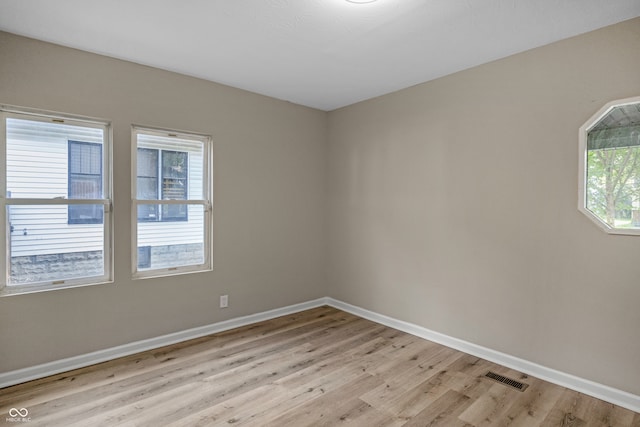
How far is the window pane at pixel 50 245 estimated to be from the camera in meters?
2.63

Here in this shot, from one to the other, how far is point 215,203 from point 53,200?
1346mm

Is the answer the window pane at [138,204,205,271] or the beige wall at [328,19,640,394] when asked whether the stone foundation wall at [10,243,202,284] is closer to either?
the window pane at [138,204,205,271]

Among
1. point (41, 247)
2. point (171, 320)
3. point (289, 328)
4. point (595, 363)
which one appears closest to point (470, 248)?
point (595, 363)

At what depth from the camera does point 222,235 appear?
3625mm

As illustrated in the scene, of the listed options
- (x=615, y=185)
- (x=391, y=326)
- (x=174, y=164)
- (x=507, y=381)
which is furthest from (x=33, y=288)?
(x=615, y=185)

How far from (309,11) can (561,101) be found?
2.00 meters

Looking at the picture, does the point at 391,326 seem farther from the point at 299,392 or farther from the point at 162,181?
the point at 162,181

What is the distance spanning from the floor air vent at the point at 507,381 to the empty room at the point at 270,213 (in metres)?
0.02

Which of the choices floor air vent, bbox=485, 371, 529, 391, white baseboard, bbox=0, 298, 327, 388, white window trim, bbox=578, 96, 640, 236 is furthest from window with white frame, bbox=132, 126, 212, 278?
white window trim, bbox=578, 96, 640, 236

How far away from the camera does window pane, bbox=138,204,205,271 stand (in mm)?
3211

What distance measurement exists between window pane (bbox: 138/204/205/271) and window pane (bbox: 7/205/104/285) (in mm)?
347

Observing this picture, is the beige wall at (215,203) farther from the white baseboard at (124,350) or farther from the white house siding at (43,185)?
the white house siding at (43,185)

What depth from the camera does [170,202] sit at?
334 cm

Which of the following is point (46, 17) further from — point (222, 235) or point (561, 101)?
point (561, 101)
